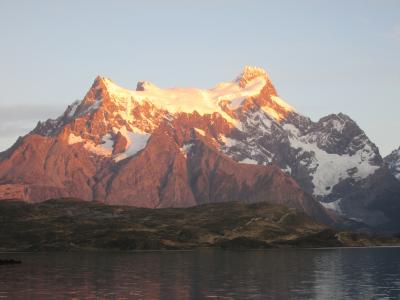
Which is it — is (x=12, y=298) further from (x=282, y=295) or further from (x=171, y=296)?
(x=282, y=295)

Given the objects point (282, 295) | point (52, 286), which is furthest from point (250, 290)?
point (52, 286)

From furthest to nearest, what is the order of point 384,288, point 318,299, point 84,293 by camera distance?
point 384,288 < point 84,293 < point 318,299

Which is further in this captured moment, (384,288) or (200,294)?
(384,288)

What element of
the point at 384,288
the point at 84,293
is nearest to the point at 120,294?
the point at 84,293

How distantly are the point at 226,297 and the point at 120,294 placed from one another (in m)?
23.3

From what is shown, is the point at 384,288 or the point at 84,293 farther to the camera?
the point at 384,288

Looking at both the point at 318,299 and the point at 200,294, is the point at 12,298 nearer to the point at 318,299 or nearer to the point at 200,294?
the point at 200,294

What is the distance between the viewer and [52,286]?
7869 inches

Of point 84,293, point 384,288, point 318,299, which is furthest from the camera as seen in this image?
point 384,288

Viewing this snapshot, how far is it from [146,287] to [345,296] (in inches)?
1869

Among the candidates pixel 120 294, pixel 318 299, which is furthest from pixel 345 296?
pixel 120 294

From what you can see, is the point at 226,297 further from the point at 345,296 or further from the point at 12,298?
the point at 12,298

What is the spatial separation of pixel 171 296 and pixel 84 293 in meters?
19.3

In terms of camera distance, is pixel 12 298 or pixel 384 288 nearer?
pixel 12 298
